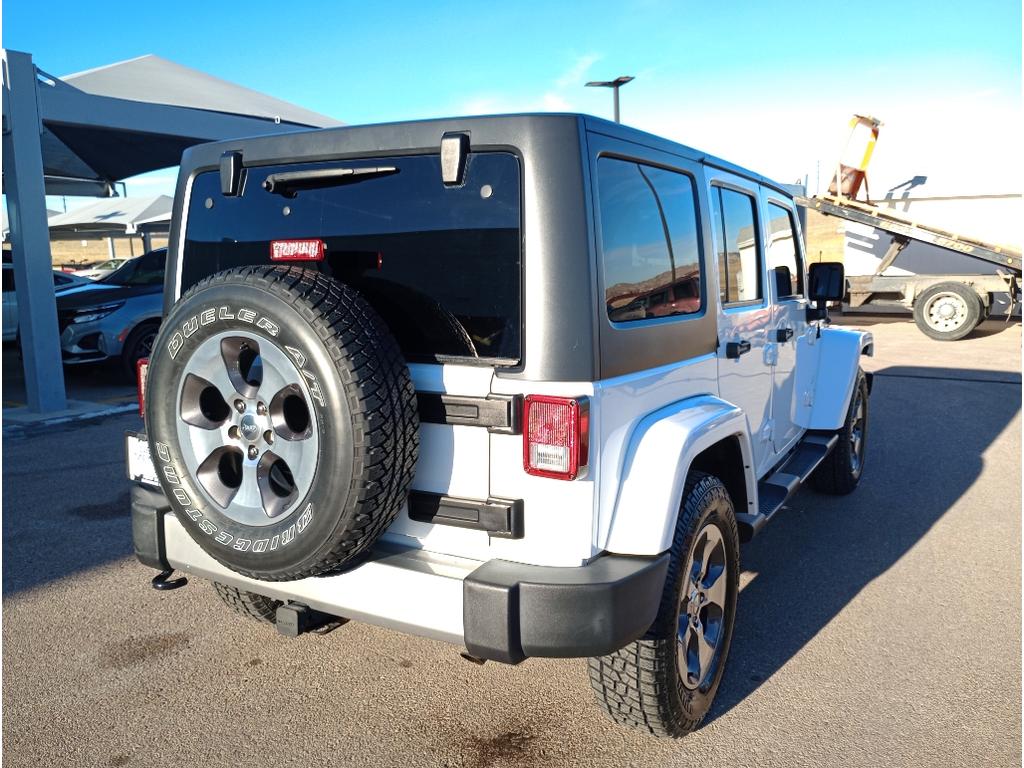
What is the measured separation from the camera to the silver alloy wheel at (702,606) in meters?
2.73

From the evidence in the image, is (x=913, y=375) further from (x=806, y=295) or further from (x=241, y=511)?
(x=241, y=511)

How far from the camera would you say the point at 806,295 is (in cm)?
467

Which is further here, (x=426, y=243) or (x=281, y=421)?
(x=426, y=243)

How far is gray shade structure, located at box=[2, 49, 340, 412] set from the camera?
7910 mm

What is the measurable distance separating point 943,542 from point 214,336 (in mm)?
4052

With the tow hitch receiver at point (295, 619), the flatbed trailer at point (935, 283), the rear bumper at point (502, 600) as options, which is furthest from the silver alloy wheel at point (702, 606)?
the flatbed trailer at point (935, 283)

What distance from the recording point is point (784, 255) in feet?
14.1

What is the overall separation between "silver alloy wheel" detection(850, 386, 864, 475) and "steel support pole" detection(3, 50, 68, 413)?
7312 mm

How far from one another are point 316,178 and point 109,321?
7961 mm

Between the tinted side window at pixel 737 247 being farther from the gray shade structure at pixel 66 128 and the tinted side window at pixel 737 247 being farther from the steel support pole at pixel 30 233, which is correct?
the gray shade structure at pixel 66 128

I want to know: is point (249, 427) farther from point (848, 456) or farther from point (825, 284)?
point (848, 456)

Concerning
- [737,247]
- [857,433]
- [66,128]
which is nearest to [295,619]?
[737,247]

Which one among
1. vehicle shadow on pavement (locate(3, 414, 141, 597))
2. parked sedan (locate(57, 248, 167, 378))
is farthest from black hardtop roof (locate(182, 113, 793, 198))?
parked sedan (locate(57, 248, 167, 378))

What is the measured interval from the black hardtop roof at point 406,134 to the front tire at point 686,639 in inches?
45.0
